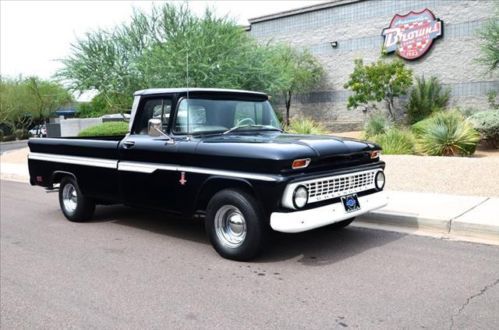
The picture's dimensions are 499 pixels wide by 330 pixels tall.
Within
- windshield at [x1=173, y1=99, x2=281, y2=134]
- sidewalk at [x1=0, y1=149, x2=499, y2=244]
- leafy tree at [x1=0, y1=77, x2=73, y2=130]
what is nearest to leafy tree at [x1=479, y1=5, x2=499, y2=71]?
sidewalk at [x1=0, y1=149, x2=499, y2=244]

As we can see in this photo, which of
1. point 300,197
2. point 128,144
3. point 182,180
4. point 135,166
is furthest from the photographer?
point 128,144

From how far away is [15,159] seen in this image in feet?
71.4

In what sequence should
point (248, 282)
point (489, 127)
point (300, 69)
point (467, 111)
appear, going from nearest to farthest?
point (248, 282), point (489, 127), point (467, 111), point (300, 69)

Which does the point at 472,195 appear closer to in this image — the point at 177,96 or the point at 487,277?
the point at 487,277

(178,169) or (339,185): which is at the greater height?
(178,169)

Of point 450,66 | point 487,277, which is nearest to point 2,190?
point 487,277

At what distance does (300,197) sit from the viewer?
17.0 feet

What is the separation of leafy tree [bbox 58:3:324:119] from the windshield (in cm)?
1239

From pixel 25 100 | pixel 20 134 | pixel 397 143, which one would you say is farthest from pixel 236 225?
pixel 20 134

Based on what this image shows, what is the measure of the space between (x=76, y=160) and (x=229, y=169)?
3255 millimetres

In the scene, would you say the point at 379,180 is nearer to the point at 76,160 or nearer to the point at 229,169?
the point at 229,169

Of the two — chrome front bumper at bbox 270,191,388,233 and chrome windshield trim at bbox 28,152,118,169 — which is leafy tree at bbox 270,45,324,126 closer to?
chrome windshield trim at bbox 28,152,118,169

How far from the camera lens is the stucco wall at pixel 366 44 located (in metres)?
23.4

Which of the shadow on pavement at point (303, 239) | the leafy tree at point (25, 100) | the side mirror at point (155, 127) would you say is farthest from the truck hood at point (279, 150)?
the leafy tree at point (25, 100)
